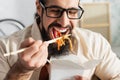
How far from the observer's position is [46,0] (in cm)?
118

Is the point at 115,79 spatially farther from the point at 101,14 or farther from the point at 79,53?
the point at 101,14

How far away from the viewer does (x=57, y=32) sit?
3.88ft

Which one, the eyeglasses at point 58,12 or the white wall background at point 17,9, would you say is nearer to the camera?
the eyeglasses at point 58,12

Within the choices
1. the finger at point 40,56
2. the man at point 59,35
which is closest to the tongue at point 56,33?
the man at point 59,35

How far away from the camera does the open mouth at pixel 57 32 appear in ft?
3.84

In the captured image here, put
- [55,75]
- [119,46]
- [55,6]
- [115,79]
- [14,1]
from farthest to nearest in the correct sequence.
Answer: [119,46] → [14,1] → [115,79] → [55,6] → [55,75]

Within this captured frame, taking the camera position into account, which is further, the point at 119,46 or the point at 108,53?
the point at 119,46

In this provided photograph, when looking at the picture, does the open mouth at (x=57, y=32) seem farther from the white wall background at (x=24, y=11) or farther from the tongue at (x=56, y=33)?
the white wall background at (x=24, y=11)

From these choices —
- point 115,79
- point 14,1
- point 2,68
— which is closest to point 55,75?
point 2,68

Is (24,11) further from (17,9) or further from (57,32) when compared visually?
(57,32)

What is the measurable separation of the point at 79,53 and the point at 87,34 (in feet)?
0.45

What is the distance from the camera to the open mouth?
3.84ft

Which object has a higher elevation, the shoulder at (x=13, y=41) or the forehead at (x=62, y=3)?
the forehead at (x=62, y=3)

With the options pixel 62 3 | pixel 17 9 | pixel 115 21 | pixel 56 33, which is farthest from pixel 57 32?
pixel 115 21
